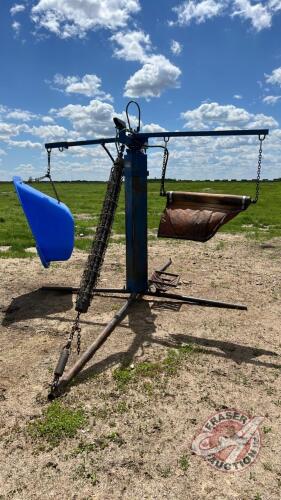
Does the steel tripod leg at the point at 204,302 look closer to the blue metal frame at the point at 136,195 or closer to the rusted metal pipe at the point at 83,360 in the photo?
the blue metal frame at the point at 136,195

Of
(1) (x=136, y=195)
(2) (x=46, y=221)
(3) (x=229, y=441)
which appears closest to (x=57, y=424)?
(3) (x=229, y=441)

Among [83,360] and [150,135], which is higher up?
[150,135]

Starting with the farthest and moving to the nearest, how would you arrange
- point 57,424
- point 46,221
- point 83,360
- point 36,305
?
point 46,221, point 36,305, point 83,360, point 57,424

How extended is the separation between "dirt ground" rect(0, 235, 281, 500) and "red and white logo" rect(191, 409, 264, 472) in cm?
7

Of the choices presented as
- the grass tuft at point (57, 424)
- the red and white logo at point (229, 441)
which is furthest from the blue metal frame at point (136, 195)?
the red and white logo at point (229, 441)

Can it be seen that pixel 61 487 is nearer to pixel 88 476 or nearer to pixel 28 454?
pixel 88 476

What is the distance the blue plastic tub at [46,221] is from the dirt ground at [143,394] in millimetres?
1034

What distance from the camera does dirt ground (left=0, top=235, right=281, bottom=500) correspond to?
337 centimetres

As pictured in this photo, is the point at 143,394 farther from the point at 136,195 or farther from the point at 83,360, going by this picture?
the point at 136,195

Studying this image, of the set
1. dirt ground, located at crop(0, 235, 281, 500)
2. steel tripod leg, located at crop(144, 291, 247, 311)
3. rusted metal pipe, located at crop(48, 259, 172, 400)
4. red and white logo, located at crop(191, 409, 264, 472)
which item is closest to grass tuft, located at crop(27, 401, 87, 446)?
dirt ground, located at crop(0, 235, 281, 500)

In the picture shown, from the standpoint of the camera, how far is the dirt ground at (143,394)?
11.1 ft

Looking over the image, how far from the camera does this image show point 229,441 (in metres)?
3.85

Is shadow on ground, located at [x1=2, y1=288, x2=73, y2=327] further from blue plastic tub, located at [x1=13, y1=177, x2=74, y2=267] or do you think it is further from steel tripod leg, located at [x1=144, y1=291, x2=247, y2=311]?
steel tripod leg, located at [x1=144, y1=291, x2=247, y2=311]

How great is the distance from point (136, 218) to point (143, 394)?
10.9 feet
